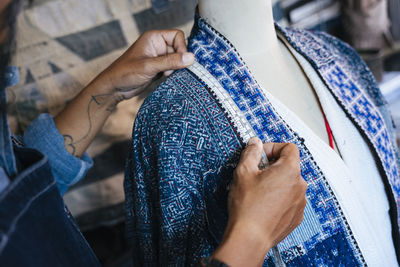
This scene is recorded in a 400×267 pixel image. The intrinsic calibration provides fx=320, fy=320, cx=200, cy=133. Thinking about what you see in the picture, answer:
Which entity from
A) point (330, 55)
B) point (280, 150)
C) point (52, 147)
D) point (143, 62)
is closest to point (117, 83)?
point (143, 62)

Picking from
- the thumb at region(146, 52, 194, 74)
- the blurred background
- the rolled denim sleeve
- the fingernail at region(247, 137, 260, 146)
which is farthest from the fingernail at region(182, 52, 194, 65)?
the blurred background

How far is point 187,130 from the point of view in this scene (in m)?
0.61

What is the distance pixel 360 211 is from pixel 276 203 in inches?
11.4

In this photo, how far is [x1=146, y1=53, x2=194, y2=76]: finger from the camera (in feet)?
2.26

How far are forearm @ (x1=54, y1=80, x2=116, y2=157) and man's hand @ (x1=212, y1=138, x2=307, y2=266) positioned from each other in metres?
0.48

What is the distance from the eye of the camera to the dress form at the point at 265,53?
65cm

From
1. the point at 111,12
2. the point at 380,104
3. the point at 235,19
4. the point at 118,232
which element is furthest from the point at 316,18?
the point at 118,232

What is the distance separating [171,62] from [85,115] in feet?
1.07

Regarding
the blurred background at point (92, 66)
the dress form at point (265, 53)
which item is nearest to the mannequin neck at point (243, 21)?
the dress form at point (265, 53)

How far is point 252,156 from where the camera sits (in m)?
0.55

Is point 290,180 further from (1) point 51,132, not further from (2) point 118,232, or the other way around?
(2) point 118,232

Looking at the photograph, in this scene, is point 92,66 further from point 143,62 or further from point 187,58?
point 187,58

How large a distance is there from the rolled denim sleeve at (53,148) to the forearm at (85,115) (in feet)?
0.36

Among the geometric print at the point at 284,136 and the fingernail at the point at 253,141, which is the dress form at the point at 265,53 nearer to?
the geometric print at the point at 284,136
